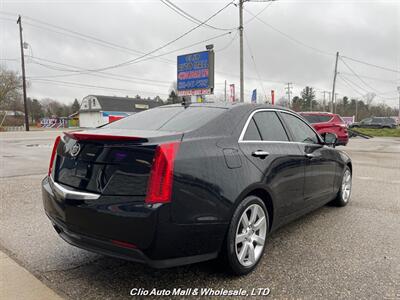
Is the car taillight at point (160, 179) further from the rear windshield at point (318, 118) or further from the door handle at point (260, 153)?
the rear windshield at point (318, 118)

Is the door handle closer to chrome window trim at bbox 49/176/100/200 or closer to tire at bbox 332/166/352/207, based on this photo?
chrome window trim at bbox 49/176/100/200

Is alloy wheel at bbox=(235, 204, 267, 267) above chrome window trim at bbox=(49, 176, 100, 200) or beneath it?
beneath

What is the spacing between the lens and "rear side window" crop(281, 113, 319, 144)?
3879mm

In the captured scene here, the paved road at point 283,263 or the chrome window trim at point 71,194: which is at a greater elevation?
the chrome window trim at point 71,194

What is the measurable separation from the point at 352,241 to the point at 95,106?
189ft

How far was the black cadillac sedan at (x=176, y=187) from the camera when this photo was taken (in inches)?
90.4

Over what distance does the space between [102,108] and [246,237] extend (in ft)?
183

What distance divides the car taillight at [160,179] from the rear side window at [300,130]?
2.02 metres

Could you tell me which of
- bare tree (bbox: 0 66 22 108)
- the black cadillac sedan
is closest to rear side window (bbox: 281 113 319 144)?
the black cadillac sedan

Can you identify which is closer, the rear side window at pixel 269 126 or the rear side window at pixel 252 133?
the rear side window at pixel 252 133

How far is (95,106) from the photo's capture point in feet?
186

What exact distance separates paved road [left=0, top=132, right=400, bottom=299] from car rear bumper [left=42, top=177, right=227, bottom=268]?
16.2 inches

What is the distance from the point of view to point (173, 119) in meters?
3.17

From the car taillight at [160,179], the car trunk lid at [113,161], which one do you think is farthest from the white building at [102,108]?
the car taillight at [160,179]
